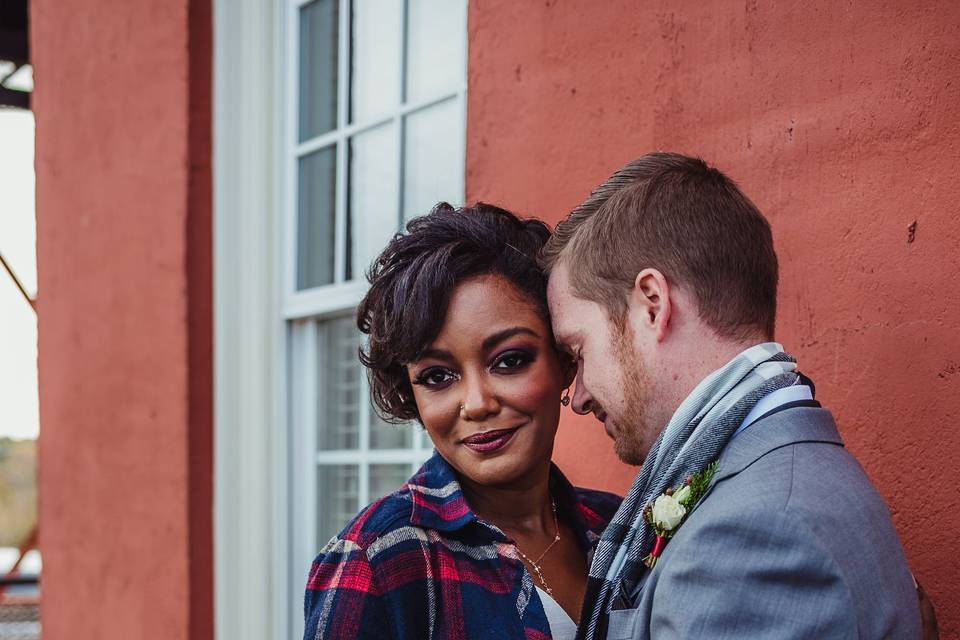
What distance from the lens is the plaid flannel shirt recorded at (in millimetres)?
1926

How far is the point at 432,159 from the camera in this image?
12.8ft

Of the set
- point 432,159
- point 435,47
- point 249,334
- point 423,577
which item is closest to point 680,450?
point 423,577

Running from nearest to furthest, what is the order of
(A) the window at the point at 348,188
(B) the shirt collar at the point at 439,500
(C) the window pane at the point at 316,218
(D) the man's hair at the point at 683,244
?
(D) the man's hair at the point at 683,244
(B) the shirt collar at the point at 439,500
(A) the window at the point at 348,188
(C) the window pane at the point at 316,218

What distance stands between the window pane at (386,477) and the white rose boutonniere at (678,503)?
239cm

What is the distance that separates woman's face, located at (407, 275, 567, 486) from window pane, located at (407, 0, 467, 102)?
1791 mm

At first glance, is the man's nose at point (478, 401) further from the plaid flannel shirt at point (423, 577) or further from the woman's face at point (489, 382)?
the plaid flannel shirt at point (423, 577)

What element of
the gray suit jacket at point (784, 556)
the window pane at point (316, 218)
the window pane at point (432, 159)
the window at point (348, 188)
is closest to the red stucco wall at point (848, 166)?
the gray suit jacket at point (784, 556)

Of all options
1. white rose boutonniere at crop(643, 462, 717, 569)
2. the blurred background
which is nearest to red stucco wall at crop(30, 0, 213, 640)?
the blurred background

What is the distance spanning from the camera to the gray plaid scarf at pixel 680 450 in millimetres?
1743

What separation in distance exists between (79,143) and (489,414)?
3887 mm

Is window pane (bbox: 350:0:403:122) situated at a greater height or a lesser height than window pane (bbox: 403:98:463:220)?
greater

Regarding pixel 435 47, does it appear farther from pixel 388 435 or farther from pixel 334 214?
pixel 388 435

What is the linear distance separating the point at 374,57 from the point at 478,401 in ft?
8.12

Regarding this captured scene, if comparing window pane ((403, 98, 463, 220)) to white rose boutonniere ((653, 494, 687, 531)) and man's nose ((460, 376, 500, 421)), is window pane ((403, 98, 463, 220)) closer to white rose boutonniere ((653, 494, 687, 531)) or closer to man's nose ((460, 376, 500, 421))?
man's nose ((460, 376, 500, 421))
